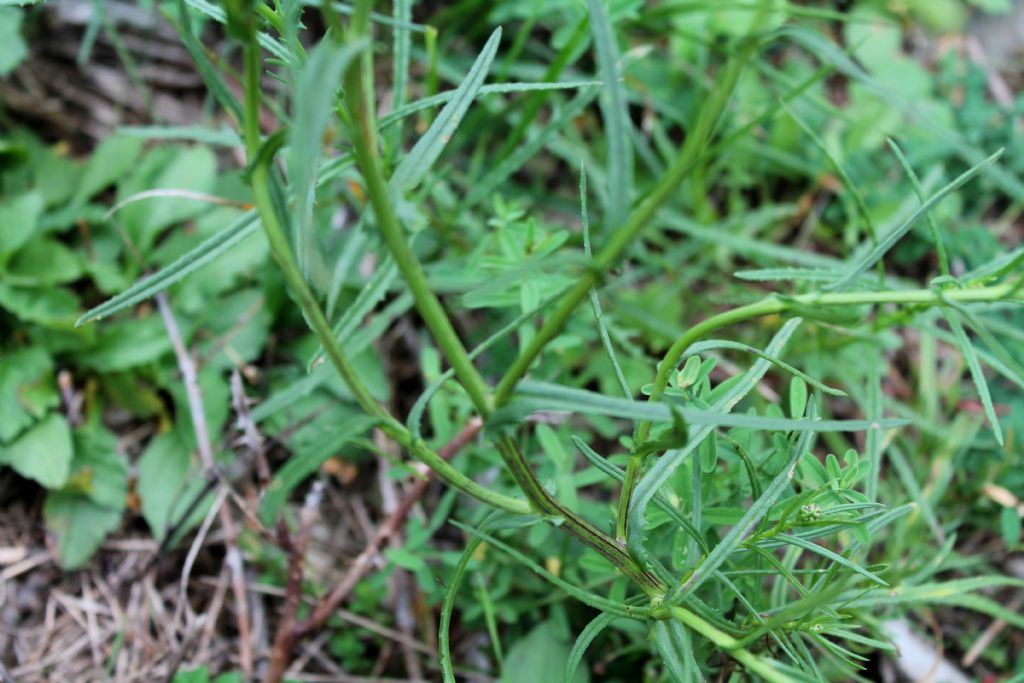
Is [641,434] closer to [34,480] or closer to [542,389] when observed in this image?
[542,389]

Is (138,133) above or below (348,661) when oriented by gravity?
above

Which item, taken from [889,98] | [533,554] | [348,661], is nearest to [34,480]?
[348,661]

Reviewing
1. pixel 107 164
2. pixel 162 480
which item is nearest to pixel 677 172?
pixel 162 480

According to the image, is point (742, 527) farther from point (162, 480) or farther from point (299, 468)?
point (162, 480)

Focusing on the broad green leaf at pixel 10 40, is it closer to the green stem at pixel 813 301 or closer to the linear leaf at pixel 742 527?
the green stem at pixel 813 301

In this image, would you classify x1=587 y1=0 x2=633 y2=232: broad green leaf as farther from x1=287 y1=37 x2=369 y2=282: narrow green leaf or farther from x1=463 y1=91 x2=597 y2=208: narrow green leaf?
x1=463 y1=91 x2=597 y2=208: narrow green leaf

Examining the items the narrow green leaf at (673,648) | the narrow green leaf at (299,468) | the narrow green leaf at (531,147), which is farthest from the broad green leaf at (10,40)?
the narrow green leaf at (673,648)

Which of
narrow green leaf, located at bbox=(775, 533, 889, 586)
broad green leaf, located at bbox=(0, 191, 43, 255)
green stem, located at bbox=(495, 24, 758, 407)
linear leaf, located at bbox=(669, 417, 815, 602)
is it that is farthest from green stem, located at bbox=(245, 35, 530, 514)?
broad green leaf, located at bbox=(0, 191, 43, 255)
